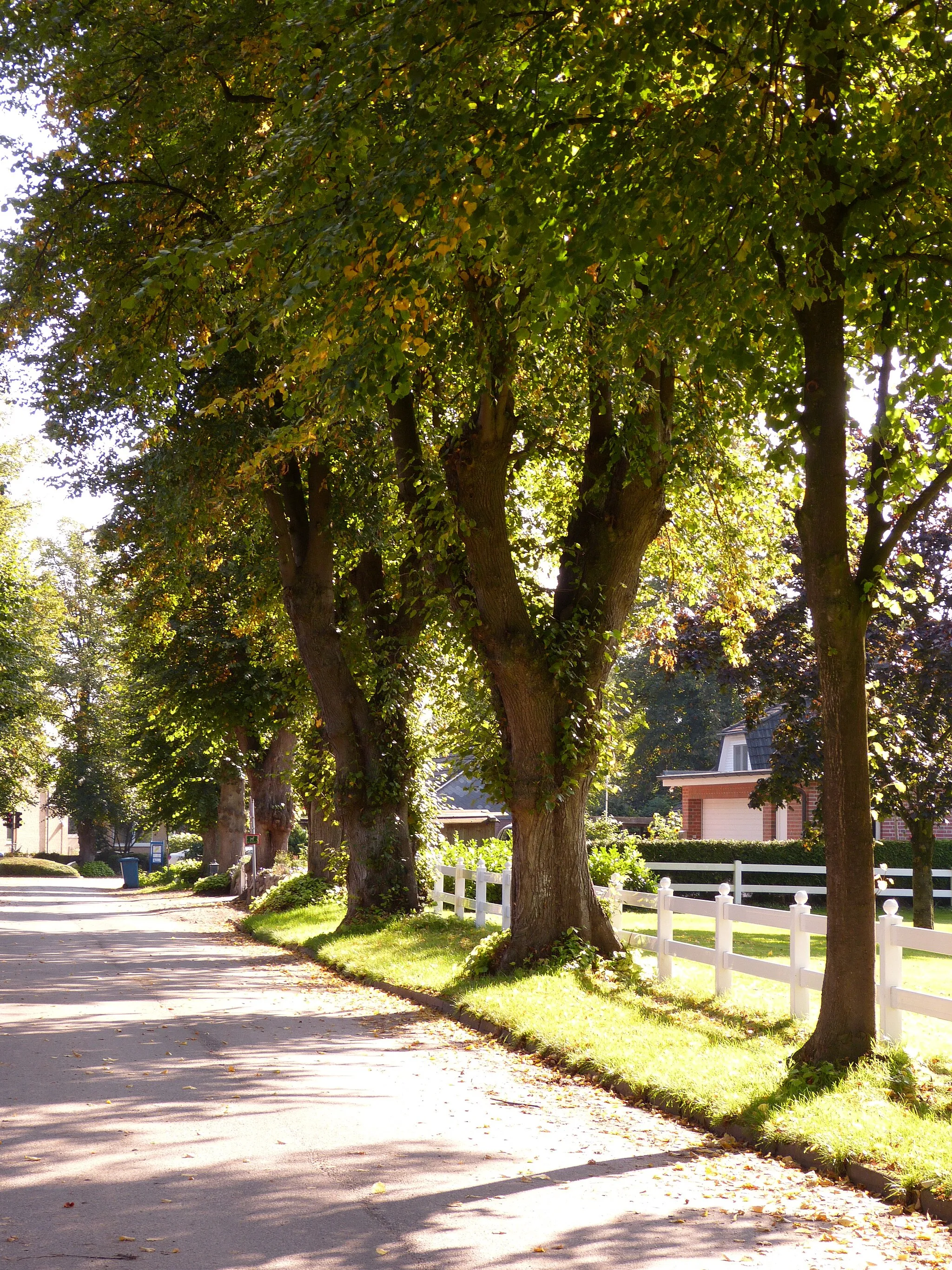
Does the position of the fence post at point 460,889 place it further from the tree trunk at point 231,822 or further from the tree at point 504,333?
the tree trunk at point 231,822

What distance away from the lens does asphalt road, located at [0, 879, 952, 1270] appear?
532 centimetres

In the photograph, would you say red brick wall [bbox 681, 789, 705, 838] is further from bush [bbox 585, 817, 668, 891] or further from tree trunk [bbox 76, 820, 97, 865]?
tree trunk [bbox 76, 820, 97, 865]

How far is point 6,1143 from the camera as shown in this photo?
6.83m

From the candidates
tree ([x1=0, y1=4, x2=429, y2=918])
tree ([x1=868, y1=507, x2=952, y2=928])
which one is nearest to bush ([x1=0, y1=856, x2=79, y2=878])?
tree ([x1=0, y1=4, x2=429, y2=918])

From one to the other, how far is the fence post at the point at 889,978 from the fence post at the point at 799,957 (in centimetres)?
119

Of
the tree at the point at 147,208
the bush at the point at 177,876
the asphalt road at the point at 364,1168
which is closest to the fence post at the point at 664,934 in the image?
the asphalt road at the point at 364,1168

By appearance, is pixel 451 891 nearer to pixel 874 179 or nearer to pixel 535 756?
pixel 535 756

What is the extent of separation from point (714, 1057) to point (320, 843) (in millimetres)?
19838

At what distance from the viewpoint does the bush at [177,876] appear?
4928cm

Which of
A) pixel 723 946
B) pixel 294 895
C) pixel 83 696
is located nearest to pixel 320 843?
pixel 294 895

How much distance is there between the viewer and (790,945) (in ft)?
42.0

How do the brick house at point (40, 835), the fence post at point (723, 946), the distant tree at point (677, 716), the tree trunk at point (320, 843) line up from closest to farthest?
the fence post at point (723, 946) < the tree trunk at point (320, 843) < the distant tree at point (677, 716) < the brick house at point (40, 835)

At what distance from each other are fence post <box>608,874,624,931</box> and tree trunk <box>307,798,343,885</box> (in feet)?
40.3

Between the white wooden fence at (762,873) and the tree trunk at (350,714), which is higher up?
the tree trunk at (350,714)
